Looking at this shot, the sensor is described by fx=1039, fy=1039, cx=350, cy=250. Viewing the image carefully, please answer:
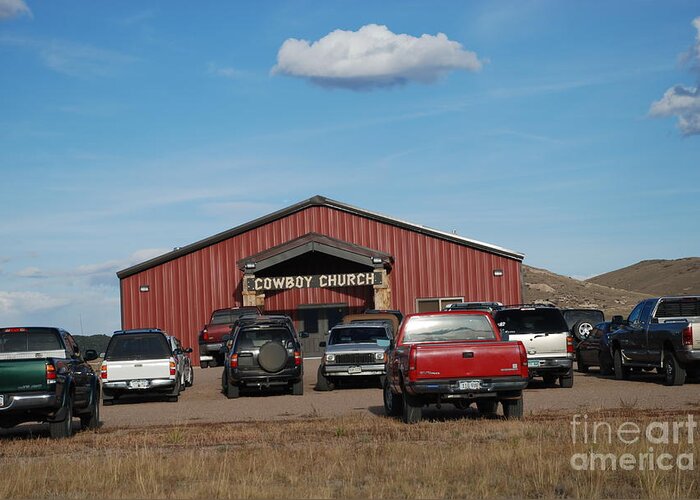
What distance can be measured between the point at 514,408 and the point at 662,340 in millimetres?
7904

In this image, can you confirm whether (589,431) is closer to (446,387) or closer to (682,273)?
(446,387)

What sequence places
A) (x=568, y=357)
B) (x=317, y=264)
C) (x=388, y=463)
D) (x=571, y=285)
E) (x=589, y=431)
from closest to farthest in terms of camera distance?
(x=388, y=463), (x=589, y=431), (x=568, y=357), (x=317, y=264), (x=571, y=285)

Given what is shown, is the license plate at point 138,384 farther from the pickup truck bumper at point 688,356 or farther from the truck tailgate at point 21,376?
the pickup truck bumper at point 688,356

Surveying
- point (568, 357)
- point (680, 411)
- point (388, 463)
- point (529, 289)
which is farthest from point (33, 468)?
point (529, 289)

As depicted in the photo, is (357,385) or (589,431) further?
(357,385)

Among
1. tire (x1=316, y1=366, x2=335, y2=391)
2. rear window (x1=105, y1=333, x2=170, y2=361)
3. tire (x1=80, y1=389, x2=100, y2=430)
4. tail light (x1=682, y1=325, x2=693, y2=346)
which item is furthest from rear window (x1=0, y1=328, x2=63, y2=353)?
tail light (x1=682, y1=325, x2=693, y2=346)

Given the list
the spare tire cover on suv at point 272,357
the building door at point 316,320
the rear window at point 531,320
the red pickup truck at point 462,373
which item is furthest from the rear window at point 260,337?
the building door at point 316,320

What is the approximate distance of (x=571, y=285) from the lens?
102938 mm

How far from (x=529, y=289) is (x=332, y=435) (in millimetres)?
82994

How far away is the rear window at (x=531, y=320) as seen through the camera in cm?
2344

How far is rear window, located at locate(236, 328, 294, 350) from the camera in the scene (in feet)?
82.0

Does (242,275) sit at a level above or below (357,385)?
above

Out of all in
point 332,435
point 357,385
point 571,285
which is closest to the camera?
Result: point 332,435

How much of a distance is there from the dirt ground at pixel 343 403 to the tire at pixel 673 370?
267 millimetres
